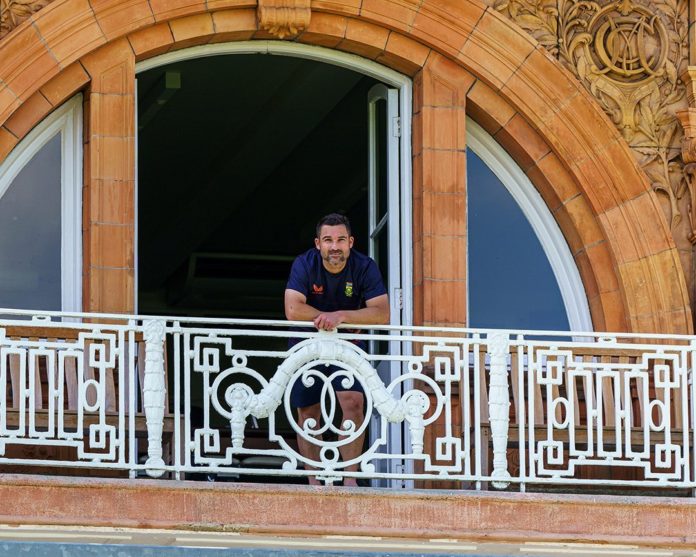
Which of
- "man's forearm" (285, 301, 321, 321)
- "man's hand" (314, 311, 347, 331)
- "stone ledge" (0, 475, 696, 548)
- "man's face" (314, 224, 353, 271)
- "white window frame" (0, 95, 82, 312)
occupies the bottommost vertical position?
"stone ledge" (0, 475, 696, 548)

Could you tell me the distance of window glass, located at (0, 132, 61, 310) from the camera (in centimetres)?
1267

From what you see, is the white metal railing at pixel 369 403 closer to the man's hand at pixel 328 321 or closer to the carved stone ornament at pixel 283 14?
the man's hand at pixel 328 321

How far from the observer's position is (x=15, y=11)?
12477 mm

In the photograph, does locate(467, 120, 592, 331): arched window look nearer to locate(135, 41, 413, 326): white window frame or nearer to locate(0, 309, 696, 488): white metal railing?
locate(135, 41, 413, 326): white window frame

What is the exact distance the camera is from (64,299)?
12539mm

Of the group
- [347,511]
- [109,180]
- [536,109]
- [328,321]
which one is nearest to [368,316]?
[328,321]

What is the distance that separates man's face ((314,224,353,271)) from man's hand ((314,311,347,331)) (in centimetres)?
49

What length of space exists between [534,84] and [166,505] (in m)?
4.12

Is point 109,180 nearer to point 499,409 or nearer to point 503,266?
point 503,266

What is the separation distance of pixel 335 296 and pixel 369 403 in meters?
0.91

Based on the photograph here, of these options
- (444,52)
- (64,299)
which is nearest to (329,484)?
(64,299)

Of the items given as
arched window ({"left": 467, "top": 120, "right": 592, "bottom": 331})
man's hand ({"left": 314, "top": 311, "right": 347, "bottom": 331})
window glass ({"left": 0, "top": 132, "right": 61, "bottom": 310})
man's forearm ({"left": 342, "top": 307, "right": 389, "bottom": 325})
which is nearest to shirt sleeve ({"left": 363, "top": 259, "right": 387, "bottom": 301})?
man's forearm ({"left": 342, "top": 307, "right": 389, "bottom": 325})

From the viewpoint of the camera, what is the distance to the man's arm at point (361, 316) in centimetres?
→ 1109

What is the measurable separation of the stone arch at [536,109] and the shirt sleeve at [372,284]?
1936mm
